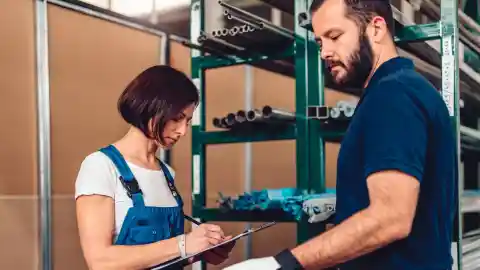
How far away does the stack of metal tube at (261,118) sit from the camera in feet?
7.22

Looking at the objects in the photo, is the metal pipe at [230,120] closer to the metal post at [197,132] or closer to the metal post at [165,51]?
the metal post at [197,132]

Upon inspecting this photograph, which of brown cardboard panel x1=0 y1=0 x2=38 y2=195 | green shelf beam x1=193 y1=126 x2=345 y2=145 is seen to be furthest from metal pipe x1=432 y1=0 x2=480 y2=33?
brown cardboard panel x1=0 y1=0 x2=38 y2=195

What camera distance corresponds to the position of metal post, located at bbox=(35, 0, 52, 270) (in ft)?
8.50

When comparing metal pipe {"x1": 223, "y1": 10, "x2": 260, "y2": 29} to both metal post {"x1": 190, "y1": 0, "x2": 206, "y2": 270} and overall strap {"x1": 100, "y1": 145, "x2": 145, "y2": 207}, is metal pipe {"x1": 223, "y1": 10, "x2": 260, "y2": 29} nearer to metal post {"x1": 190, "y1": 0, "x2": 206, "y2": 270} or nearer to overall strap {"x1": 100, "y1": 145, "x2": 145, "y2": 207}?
metal post {"x1": 190, "y1": 0, "x2": 206, "y2": 270}

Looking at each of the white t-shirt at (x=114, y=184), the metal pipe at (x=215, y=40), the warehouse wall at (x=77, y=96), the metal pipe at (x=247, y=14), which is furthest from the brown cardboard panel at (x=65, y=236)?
the metal pipe at (x=247, y=14)

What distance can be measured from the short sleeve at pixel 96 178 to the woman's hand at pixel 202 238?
9.5 inches

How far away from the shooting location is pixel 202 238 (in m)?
1.62

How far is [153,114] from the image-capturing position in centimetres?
169

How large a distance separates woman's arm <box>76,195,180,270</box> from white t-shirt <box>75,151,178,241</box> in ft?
0.09

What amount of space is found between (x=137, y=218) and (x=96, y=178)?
162mm

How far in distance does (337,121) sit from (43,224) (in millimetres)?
1354

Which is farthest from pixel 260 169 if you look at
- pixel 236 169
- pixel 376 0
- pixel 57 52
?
pixel 376 0

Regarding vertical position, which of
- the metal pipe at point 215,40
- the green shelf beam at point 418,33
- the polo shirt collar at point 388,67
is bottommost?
the polo shirt collar at point 388,67

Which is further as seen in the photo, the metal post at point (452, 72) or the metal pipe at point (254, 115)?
the metal pipe at point (254, 115)
